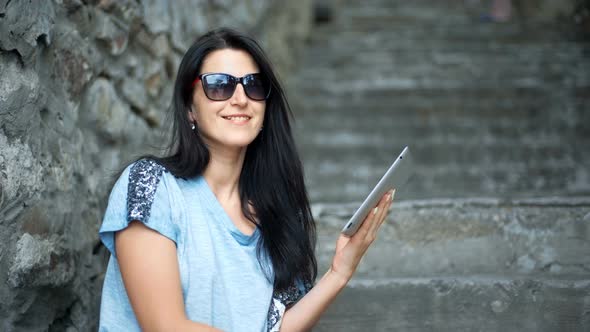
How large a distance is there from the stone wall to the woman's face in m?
0.46

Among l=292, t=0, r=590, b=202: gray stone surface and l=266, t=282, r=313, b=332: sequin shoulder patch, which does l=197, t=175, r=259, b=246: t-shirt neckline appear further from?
l=292, t=0, r=590, b=202: gray stone surface

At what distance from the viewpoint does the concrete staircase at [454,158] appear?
2111 mm

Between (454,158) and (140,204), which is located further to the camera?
(454,158)

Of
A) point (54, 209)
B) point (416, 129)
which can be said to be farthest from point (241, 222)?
point (416, 129)

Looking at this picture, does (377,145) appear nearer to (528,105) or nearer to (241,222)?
(528,105)

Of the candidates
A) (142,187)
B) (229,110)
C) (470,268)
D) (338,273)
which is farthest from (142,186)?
(470,268)

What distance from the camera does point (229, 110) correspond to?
183cm

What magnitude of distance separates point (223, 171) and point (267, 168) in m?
0.16

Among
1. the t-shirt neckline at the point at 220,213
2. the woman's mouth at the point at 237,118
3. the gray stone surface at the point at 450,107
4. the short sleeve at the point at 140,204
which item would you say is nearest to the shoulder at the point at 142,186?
the short sleeve at the point at 140,204

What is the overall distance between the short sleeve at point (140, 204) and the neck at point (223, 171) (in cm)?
20

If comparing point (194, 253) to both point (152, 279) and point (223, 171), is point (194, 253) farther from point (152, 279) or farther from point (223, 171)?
point (223, 171)

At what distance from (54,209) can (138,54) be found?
37.2 inches

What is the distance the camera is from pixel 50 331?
1.98 m

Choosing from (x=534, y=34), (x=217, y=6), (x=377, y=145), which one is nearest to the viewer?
(x=217, y=6)
